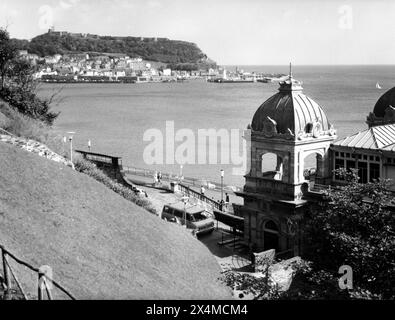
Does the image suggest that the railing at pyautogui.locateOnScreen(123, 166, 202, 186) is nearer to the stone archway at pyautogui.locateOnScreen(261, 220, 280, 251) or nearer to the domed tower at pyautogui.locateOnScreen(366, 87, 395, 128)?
the domed tower at pyautogui.locateOnScreen(366, 87, 395, 128)

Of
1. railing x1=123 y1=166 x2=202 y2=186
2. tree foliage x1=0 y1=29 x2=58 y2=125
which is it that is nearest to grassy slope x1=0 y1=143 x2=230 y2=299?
tree foliage x1=0 y1=29 x2=58 y2=125

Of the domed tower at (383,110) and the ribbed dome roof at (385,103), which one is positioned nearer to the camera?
the domed tower at (383,110)

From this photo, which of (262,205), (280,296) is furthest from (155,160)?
(280,296)

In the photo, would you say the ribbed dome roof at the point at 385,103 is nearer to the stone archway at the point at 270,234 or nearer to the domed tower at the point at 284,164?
the domed tower at the point at 284,164

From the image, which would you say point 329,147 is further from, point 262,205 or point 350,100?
point 350,100

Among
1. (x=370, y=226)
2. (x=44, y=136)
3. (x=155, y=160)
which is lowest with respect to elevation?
(x=155, y=160)
